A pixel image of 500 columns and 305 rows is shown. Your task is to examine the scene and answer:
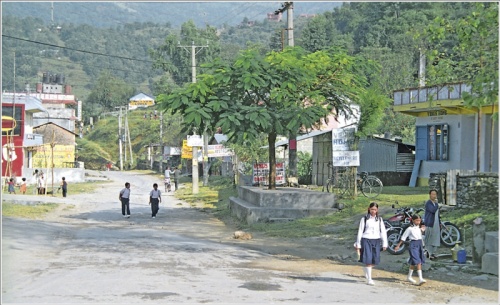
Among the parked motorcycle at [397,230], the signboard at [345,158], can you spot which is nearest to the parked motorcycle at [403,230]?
the parked motorcycle at [397,230]

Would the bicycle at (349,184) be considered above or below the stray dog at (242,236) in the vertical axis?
above

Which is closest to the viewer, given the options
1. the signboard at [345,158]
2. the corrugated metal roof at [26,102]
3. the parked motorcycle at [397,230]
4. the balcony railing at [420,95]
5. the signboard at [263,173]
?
the parked motorcycle at [397,230]

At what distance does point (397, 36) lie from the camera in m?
75.8

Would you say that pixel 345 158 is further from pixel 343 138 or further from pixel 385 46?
pixel 385 46

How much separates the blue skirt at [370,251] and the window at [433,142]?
19002 millimetres

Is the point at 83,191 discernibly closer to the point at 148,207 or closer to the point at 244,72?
the point at 148,207

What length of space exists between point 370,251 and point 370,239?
8.5 inches

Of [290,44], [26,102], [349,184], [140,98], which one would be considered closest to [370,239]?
[349,184]

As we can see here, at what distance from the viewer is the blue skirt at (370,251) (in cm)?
1481

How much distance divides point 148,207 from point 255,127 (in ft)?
38.9

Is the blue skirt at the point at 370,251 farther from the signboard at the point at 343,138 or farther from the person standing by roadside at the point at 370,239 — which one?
the signboard at the point at 343,138

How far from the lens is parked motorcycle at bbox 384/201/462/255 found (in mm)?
18297

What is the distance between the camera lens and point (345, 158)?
27906 mm

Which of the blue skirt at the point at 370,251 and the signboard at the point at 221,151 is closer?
the blue skirt at the point at 370,251
